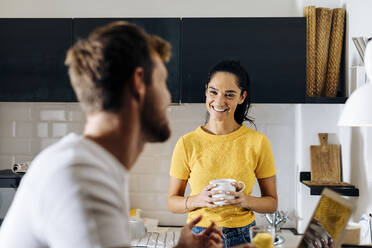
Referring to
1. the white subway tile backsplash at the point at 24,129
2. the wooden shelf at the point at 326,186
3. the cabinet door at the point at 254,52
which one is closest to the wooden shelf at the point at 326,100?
the cabinet door at the point at 254,52

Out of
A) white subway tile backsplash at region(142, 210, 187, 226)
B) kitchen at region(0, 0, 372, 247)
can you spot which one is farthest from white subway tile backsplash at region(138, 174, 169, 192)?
white subway tile backsplash at region(142, 210, 187, 226)

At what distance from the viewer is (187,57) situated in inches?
103

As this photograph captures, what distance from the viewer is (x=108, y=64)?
89 centimetres

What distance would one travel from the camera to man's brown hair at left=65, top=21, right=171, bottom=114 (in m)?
0.90

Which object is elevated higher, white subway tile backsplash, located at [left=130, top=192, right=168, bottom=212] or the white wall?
the white wall

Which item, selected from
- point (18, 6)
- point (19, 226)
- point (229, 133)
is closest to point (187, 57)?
point (229, 133)

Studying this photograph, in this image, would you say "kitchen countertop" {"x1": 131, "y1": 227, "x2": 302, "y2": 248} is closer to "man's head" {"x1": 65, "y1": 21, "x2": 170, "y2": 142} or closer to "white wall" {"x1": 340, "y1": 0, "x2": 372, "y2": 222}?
"white wall" {"x1": 340, "y1": 0, "x2": 372, "y2": 222}

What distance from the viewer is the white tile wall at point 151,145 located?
2.92 meters

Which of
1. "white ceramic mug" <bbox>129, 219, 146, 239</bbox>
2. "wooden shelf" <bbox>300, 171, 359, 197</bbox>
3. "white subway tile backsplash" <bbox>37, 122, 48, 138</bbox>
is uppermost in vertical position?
"white subway tile backsplash" <bbox>37, 122, 48, 138</bbox>

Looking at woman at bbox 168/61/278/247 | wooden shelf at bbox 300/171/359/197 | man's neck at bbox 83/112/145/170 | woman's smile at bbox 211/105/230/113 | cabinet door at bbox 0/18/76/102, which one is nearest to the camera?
man's neck at bbox 83/112/145/170

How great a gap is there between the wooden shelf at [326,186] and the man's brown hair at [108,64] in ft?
5.61

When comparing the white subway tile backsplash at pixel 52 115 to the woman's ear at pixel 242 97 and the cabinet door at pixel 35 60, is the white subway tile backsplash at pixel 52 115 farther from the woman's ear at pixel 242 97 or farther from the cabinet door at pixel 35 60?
the woman's ear at pixel 242 97

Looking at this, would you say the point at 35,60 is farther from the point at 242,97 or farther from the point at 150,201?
the point at 242,97

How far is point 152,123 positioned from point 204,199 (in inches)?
A: 34.5
